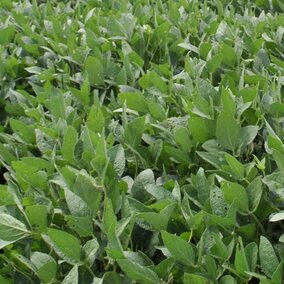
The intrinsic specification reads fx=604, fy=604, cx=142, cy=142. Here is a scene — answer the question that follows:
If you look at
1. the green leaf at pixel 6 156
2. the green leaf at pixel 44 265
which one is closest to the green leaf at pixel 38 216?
the green leaf at pixel 44 265

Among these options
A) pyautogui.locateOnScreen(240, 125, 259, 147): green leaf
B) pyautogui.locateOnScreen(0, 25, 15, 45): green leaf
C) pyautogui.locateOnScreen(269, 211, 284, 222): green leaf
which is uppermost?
pyautogui.locateOnScreen(240, 125, 259, 147): green leaf

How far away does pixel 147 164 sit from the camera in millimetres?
2096

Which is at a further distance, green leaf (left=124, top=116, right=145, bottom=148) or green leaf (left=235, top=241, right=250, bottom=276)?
green leaf (left=124, top=116, right=145, bottom=148)

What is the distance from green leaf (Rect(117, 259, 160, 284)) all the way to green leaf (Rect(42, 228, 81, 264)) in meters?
0.17

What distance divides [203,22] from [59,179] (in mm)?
1678

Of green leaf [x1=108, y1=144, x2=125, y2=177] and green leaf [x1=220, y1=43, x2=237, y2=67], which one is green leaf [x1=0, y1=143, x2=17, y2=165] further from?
green leaf [x1=220, y1=43, x2=237, y2=67]

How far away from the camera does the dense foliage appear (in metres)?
1.64

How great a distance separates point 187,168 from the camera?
6.86 ft

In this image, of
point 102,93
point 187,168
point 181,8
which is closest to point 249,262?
point 187,168

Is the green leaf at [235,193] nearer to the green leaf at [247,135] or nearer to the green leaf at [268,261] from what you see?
the green leaf at [268,261]

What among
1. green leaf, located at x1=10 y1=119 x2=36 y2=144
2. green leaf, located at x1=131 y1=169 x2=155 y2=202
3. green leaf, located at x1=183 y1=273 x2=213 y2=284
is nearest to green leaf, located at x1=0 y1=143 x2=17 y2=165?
green leaf, located at x1=10 y1=119 x2=36 y2=144

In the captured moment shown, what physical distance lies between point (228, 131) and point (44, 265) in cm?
71

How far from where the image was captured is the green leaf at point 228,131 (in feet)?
6.23

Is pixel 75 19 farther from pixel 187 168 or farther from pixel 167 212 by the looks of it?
pixel 167 212
